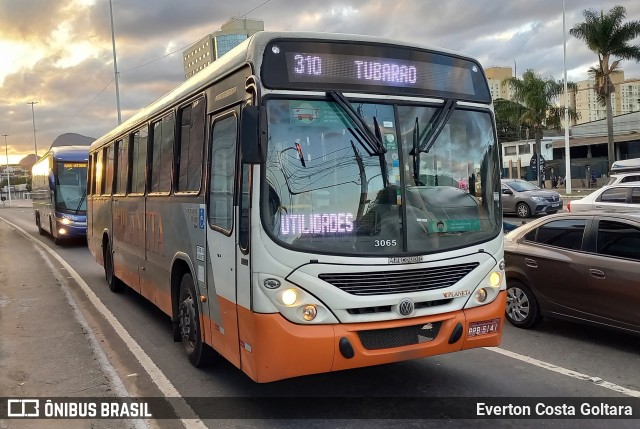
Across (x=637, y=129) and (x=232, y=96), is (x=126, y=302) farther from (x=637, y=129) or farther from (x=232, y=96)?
(x=637, y=129)

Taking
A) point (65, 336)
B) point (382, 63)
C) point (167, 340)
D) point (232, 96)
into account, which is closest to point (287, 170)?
point (232, 96)

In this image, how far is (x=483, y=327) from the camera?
4766 mm

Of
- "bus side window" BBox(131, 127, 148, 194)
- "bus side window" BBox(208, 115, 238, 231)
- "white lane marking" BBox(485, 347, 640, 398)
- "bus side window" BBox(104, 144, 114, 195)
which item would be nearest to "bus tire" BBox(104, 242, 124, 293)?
"bus side window" BBox(104, 144, 114, 195)

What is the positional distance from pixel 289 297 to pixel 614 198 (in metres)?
10.8

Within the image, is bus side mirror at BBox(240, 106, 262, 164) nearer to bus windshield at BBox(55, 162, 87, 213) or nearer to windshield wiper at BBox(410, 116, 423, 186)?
windshield wiper at BBox(410, 116, 423, 186)

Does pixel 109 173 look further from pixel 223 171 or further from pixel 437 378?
pixel 437 378

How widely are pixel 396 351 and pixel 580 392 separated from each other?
1.83 metres

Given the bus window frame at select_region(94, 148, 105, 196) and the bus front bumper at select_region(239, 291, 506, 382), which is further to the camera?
the bus window frame at select_region(94, 148, 105, 196)

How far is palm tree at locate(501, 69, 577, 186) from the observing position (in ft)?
139

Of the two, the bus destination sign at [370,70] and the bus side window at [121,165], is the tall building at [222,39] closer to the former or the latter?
the bus side window at [121,165]

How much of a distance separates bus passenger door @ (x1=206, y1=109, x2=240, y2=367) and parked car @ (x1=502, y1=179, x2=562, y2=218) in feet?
62.8

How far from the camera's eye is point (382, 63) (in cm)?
463

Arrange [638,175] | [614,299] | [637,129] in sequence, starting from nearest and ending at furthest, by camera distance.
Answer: [614,299] < [638,175] < [637,129]

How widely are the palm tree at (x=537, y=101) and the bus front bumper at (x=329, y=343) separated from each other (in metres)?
40.8
